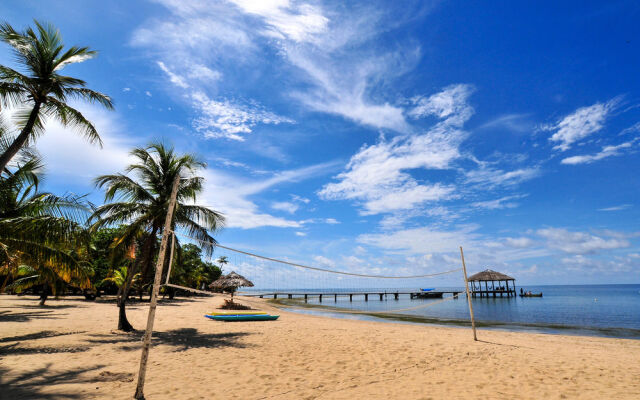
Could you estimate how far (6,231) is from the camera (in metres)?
7.31

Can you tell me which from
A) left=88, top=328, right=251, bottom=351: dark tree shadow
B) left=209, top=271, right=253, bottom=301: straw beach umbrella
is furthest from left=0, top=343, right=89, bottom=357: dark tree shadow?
left=209, top=271, right=253, bottom=301: straw beach umbrella

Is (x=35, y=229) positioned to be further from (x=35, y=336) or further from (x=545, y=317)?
(x=545, y=317)

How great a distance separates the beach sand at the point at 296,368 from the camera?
5.58 m

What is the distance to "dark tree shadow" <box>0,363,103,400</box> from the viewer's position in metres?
4.91

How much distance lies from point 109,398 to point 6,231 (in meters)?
5.27

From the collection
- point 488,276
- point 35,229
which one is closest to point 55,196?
point 35,229

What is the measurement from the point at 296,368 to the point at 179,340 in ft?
15.4

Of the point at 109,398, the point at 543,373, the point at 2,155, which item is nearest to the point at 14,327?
the point at 2,155

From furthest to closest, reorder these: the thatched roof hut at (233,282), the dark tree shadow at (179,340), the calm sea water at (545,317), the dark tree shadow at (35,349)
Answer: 1. the thatched roof hut at (233,282)
2. the calm sea water at (545,317)
3. the dark tree shadow at (179,340)
4. the dark tree shadow at (35,349)

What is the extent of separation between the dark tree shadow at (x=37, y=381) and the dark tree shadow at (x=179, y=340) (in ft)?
7.98

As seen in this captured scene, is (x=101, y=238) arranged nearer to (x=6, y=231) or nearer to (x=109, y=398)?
(x=6, y=231)

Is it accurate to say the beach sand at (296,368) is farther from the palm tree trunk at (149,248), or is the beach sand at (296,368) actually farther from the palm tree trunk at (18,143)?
the palm tree trunk at (18,143)

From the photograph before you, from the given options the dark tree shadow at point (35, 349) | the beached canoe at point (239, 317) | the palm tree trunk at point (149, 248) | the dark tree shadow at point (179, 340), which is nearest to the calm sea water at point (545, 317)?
the beached canoe at point (239, 317)

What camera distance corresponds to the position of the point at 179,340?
32.1 feet
